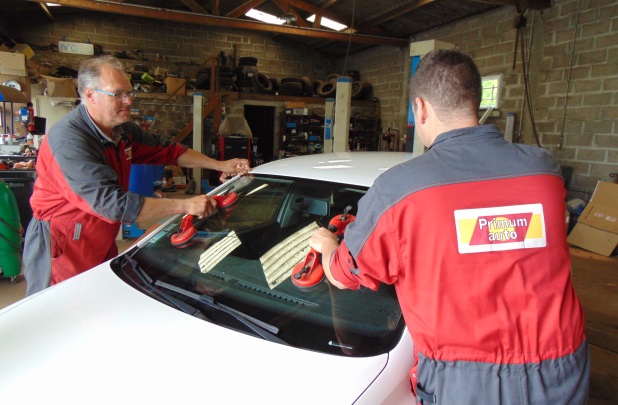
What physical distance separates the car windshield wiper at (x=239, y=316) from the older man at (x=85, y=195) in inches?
15.8

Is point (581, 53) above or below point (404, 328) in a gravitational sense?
above

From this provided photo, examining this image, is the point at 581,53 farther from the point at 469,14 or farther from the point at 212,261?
the point at 212,261

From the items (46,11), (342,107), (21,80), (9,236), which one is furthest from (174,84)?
(9,236)

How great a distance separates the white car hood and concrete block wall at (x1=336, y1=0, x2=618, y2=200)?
5878mm

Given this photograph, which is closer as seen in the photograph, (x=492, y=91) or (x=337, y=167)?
(x=337, y=167)

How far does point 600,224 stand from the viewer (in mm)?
5180

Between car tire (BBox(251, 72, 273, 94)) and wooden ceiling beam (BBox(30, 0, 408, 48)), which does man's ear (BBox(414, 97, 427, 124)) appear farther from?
car tire (BBox(251, 72, 273, 94))

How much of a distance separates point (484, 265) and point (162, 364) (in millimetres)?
800

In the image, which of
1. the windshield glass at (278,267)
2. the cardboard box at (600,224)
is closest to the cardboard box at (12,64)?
the windshield glass at (278,267)

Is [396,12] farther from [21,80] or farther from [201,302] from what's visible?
[201,302]

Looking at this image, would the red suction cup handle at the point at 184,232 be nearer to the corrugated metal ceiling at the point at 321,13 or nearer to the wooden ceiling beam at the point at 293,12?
the corrugated metal ceiling at the point at 321,13

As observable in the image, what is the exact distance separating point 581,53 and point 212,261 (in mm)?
6238

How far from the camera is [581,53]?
581 cm

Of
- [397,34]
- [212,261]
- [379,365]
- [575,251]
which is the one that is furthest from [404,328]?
[397,34]
